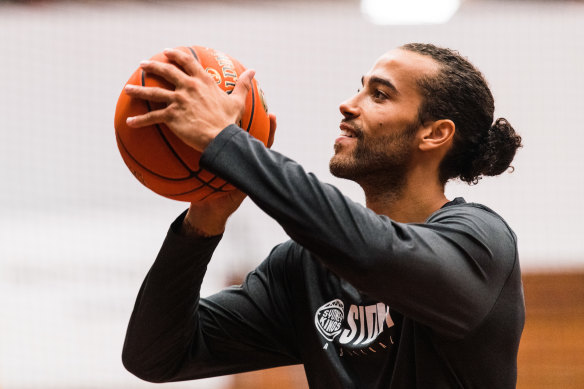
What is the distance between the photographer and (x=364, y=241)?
62.5 inches

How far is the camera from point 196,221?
217cm

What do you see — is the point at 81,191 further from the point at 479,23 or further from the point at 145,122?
the point at 145,122

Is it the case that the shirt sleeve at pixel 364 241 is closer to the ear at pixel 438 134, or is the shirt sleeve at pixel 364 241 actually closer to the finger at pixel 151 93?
the finger at pixel 151 93

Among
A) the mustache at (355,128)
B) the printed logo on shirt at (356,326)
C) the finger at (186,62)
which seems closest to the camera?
the finger at (186,62)

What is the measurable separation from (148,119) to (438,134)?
1.10m

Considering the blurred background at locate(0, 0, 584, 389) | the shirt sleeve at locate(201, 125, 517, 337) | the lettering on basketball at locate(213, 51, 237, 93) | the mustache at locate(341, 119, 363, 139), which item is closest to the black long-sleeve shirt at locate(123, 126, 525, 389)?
the shirt sleeve at locate(201, 125, 517, 337)

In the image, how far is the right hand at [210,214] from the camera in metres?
2.15

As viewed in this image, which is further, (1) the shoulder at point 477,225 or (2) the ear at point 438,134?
(2) the ear at point 438,134

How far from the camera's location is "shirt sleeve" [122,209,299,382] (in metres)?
2.19

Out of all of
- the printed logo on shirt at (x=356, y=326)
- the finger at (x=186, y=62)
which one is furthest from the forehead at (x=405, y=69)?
the finger at (x=186, y=62)

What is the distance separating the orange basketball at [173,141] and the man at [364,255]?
101 mm

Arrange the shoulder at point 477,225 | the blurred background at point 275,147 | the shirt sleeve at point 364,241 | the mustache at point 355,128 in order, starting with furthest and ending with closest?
the blurred background at point 275,147 → the mustache at point 355,128 → the shoulder at point 477,225 → the shirt sleeve at point 364,241

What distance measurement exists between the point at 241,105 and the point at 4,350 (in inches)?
215

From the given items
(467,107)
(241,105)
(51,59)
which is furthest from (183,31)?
(241,105)
